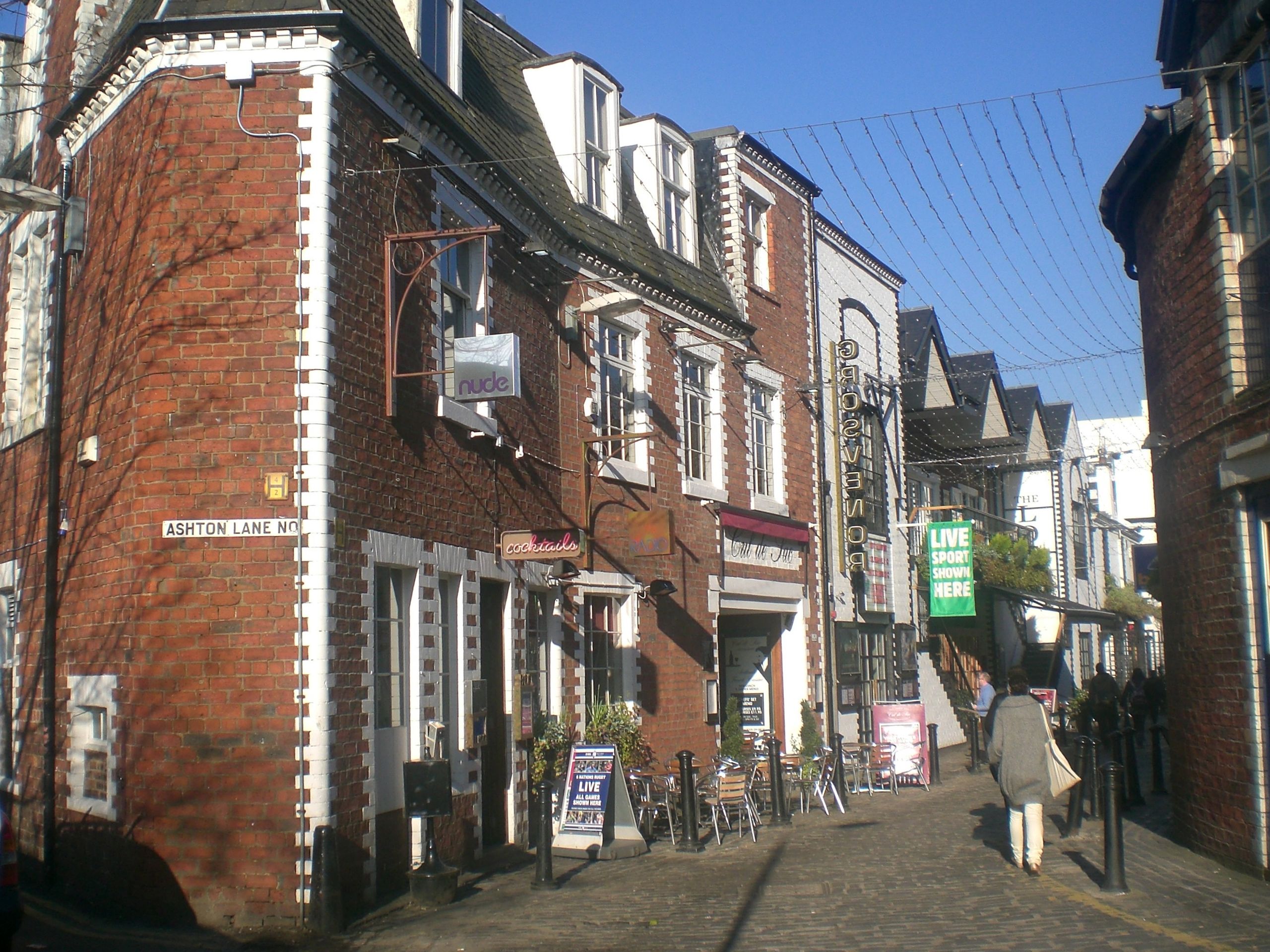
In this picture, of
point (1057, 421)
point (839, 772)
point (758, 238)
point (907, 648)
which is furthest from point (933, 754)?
point (1057, 421)

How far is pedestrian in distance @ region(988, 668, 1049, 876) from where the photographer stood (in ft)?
35.0

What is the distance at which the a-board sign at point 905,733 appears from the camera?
18.4 m

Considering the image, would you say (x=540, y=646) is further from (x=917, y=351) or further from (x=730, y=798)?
(x=917, y=351)

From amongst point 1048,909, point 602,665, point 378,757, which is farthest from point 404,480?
point 1048,909

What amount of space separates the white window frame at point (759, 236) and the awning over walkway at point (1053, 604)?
34.9 ft

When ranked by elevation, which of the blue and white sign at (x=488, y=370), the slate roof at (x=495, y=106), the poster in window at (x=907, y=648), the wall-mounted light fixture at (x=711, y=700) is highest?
the slate roof at (x=495, y=106)

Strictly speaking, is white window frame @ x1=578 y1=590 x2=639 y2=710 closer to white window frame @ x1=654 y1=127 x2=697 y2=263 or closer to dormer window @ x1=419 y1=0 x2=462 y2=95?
white window frame @ x1=654 y1=127 x2=697 y2=263

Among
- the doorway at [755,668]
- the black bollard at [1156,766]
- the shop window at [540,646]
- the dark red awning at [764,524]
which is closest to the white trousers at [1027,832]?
the shop window at [540,646]

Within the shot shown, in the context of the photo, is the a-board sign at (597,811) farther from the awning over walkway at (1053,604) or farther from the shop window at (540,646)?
the awning over walkway at (1053,604)

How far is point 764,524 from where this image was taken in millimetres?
19062

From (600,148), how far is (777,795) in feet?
28.5

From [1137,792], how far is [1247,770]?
17.5ft

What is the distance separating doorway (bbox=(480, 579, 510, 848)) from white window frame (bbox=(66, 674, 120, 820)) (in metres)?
3.64

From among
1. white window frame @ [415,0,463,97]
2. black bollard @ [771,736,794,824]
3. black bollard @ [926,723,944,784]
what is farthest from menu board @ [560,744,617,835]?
black bollard @ [926,723,944,784]
